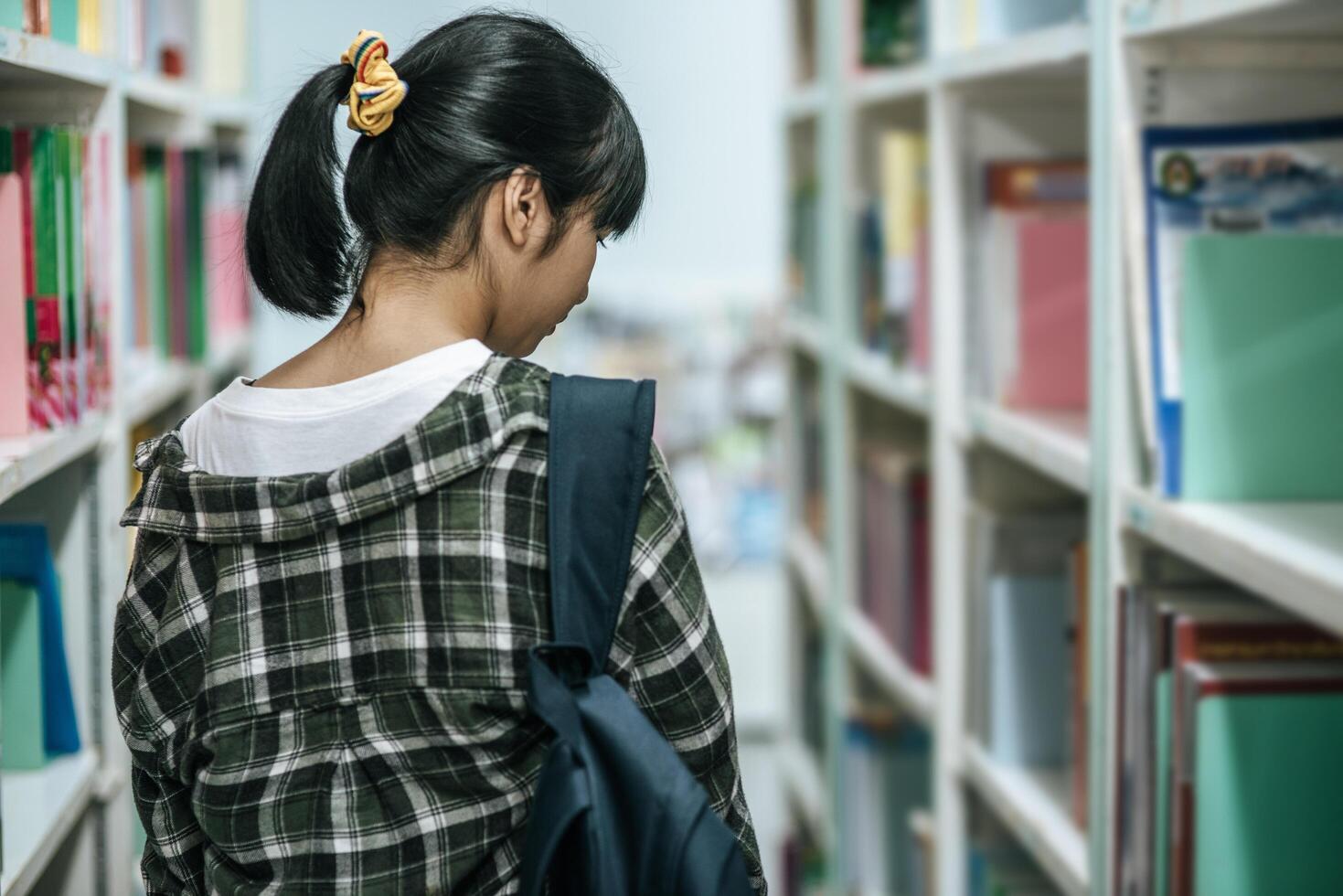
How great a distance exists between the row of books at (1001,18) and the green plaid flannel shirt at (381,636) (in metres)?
1.11

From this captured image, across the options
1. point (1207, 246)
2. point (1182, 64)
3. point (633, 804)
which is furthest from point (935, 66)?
point (633, 804)

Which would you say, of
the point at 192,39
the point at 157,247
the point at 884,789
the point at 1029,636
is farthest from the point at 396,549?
the point at 192,39

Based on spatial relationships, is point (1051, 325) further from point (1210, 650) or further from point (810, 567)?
point (810, 567)

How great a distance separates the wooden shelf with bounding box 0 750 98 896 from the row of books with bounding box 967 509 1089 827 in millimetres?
1033

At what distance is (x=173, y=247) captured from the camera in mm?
2041

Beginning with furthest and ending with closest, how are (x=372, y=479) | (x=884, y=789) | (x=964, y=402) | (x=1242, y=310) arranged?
1. (x=884, y=789)
2. (x=964, y=402)
3. (x=1242, y=310)
4. (x=372, y=479)

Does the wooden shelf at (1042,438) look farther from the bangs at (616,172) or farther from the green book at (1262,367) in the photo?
the bangs at (616,172)

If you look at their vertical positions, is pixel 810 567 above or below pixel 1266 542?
below

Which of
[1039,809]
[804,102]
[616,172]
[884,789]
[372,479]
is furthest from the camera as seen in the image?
[804,102]

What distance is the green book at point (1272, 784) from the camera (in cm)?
107

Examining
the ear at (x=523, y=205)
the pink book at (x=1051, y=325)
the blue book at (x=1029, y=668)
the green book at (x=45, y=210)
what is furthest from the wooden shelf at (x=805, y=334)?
the ear at (x=523, y=205)

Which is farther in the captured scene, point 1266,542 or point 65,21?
point 65,21

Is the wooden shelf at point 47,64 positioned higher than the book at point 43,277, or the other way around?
the wooden shelf at point 47,64

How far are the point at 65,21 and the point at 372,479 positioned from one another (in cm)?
79
